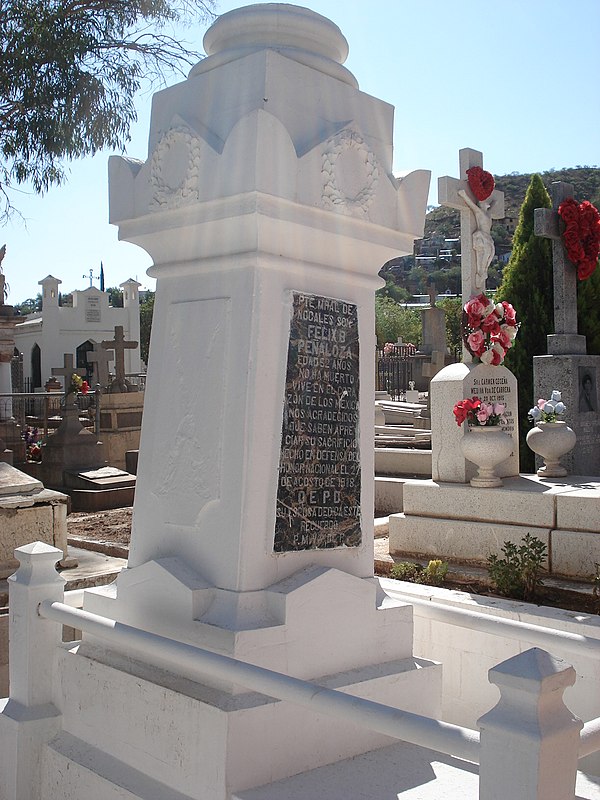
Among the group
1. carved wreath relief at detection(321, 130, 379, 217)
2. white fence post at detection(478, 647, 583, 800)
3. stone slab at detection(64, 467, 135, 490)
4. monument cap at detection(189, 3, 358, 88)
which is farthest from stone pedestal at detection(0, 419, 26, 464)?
white fence post at detection(478, 647, 583, 800)

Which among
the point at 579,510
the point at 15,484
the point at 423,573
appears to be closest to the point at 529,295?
the point at 579,510

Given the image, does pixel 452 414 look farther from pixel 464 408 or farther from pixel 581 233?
pixel 581 233

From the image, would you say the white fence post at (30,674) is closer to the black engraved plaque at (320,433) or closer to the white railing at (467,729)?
the white railing at (467,729)

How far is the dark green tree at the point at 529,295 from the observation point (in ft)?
41.9

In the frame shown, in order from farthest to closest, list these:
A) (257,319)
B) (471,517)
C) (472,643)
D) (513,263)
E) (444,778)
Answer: (513,263) → (471,517) → (472,643) → (257,319) → (444,778)

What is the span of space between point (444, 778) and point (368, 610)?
2.15 feet

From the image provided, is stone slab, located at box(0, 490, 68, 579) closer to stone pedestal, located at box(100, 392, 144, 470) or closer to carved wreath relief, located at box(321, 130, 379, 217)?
carved wreath relief, located at box(321, 130, 379, 217)

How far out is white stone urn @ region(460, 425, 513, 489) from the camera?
21.5ft

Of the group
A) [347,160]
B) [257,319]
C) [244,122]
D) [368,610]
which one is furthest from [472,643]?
[244,122]

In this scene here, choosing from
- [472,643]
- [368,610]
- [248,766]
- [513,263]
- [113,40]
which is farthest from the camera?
[513,263]

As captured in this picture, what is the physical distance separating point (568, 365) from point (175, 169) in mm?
7317

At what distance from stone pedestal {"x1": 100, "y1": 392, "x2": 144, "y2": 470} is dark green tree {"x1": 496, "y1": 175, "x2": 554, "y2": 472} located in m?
6.89

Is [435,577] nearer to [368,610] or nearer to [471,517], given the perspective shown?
[471,517]

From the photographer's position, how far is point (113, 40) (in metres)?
11.9
